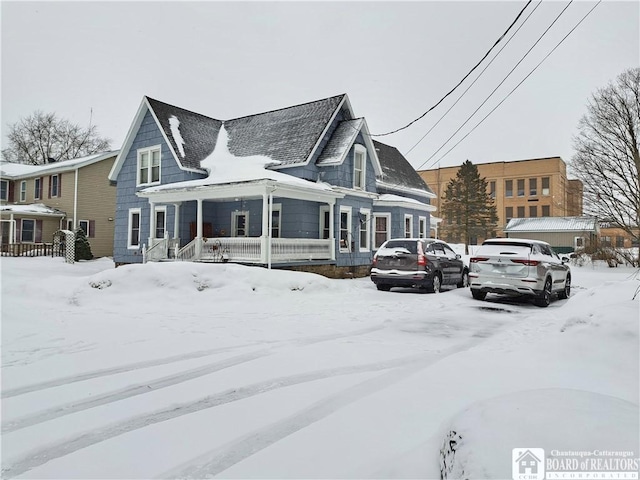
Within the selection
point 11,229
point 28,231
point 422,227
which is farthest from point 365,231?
point 11,229

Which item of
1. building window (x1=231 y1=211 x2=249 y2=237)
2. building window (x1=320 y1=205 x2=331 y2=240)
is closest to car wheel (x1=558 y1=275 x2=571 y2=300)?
building window (x1=320 y1=205 x2=331 y2=240)

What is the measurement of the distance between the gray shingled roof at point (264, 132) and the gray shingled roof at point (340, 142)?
0.85 metres

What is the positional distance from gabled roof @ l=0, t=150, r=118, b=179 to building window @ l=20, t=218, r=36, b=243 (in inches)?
160

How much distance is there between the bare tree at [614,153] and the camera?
2564 cm

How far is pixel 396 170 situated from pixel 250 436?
25.7m

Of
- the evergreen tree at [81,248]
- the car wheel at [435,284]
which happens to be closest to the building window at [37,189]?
the evergreen tree at [81,248]

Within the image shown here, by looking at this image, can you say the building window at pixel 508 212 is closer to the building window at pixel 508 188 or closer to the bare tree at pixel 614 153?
the building window at pixel 508 188

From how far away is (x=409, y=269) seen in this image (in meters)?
13.1

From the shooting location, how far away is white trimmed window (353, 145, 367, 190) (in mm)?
21375

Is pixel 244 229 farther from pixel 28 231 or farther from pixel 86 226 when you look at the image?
pixel 28 231

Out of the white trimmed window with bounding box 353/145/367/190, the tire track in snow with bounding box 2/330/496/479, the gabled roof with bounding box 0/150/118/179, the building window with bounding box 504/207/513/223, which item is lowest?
the tire track in snow with bounding box 2/330/496/479

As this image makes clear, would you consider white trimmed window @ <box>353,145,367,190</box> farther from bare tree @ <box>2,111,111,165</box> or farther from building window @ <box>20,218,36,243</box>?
bare tree @ <box>2,111,111,165</box>

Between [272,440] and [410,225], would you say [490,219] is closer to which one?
[410,225]

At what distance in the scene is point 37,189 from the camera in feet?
109
